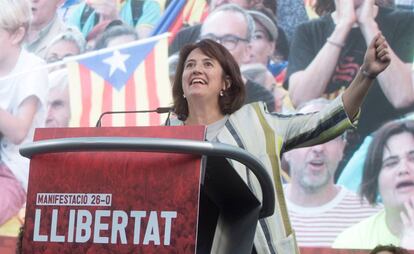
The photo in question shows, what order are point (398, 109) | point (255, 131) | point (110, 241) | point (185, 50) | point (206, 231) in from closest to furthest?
1. point (110, 241)
2. point (206, 231)
3. point (255, 131)
4. point (185, 50)
5. point (398, 109)

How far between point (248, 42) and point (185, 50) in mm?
2196

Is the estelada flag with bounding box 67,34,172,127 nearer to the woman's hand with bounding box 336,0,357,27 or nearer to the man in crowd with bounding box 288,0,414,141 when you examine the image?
the man in crowd with bounding box 288,0,414,141

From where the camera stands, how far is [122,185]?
3.29ft

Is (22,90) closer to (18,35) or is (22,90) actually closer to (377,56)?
(18,35)

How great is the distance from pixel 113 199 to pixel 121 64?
298cm

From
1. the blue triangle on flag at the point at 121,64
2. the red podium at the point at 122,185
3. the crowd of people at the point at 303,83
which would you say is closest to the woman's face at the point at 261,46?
the crowd of people at the point at 303,83

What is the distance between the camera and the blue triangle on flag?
3.91m

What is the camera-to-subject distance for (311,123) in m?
1.41

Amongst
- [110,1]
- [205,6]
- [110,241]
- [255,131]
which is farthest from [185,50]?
[110,1]

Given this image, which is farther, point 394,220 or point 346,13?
point 346,13

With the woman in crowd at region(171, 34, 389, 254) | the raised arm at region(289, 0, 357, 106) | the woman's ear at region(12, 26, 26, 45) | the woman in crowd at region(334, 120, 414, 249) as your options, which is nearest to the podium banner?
the woman in crowd at region(171, 34, 389, 254)

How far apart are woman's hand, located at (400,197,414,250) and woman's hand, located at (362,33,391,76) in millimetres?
2070

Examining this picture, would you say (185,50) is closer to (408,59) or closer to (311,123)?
(311,123)

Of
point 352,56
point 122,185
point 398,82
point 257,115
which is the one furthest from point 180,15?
point 122,185
